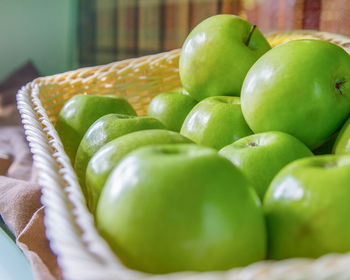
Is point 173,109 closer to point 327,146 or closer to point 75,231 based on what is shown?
point 327,146

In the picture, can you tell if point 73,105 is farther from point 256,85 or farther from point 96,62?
point 96,62

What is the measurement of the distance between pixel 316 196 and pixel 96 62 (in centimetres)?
334

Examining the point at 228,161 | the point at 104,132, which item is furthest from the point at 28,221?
A: the point at 228,161

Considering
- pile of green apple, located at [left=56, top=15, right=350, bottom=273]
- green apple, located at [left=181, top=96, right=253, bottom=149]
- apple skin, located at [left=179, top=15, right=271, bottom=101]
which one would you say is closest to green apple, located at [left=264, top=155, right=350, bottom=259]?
pile of green apple, located at [left=56, top=15, right=350, bottom=273]

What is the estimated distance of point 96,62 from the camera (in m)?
3.58

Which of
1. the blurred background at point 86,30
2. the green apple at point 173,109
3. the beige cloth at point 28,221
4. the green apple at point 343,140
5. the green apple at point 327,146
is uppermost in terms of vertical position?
the green apple at point 343,140

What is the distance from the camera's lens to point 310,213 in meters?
0.38

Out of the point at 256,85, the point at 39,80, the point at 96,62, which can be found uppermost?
the point at 256,85

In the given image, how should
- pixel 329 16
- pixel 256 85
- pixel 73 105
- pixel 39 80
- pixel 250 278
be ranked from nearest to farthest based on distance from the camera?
pixel 250 278 → pixel 256 85 → pixel 73 105 → pixel 39 80 → pixel 329 16

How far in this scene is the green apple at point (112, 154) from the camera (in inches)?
18.8

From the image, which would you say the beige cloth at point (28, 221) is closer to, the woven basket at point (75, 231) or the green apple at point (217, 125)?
the woven basket at point (75, 231)

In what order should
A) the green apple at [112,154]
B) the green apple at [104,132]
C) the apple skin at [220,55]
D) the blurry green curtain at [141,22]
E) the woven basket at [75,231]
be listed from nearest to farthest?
1. the woven basket at [75,231]
2. the green apple at [112,154]
3. the green apple at [104,132]
4. the apple skin at [220,55]
5. the blurry green curtain at [141,22]

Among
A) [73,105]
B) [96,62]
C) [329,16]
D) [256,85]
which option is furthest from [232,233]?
[96,62]

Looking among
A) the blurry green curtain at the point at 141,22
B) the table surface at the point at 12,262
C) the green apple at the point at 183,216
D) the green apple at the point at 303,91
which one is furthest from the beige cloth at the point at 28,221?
the blurry green curtain at the point at 141,22
